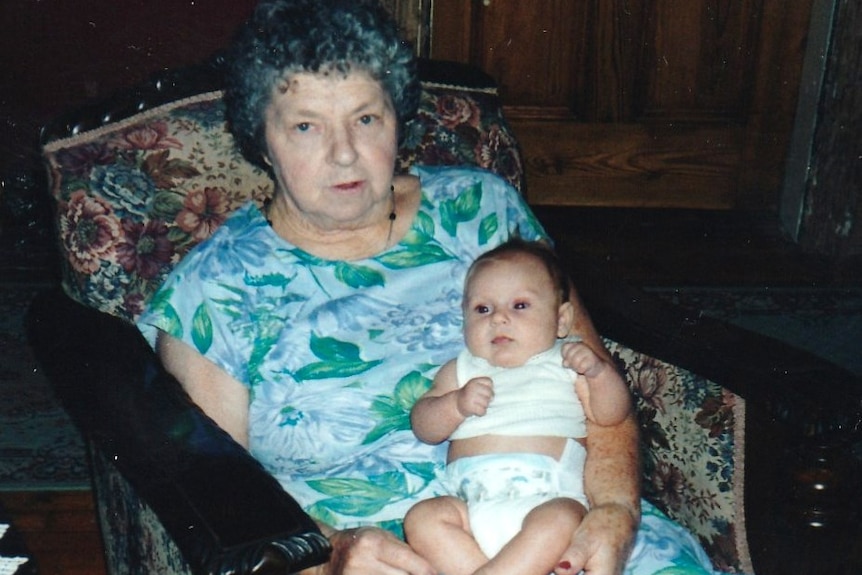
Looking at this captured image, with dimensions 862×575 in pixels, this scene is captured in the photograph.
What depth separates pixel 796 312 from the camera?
3.38 meters

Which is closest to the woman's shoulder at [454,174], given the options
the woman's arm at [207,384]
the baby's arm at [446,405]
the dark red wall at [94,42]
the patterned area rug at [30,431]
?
the baby's arm at [446,405]

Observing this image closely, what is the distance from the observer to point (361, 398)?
1.53m

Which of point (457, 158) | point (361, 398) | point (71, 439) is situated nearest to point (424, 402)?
point (361, 398)

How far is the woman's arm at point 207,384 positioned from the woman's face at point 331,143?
0.28 meters

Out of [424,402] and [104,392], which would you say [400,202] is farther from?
[104,392]

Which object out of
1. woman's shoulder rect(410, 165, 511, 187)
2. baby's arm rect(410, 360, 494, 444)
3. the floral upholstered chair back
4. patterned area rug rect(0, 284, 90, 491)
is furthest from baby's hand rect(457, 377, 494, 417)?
patterned area rug rect(0, 284, 90, 491)

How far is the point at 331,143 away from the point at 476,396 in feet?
1.43

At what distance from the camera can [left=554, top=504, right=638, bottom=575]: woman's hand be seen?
4.27ft

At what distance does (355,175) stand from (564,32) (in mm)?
2555

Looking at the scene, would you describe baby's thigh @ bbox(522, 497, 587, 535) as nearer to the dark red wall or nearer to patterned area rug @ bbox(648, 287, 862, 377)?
patterned area rug @ bbox(648, 287, 862, 377)

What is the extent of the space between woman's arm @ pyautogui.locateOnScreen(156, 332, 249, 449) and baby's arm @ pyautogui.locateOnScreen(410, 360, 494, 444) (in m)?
0.26

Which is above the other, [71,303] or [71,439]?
[71,303]

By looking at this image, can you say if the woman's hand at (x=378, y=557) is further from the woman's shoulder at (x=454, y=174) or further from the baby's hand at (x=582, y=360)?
the woman's shoulder at (x=454, y=174)

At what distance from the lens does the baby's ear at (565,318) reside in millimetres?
1580
